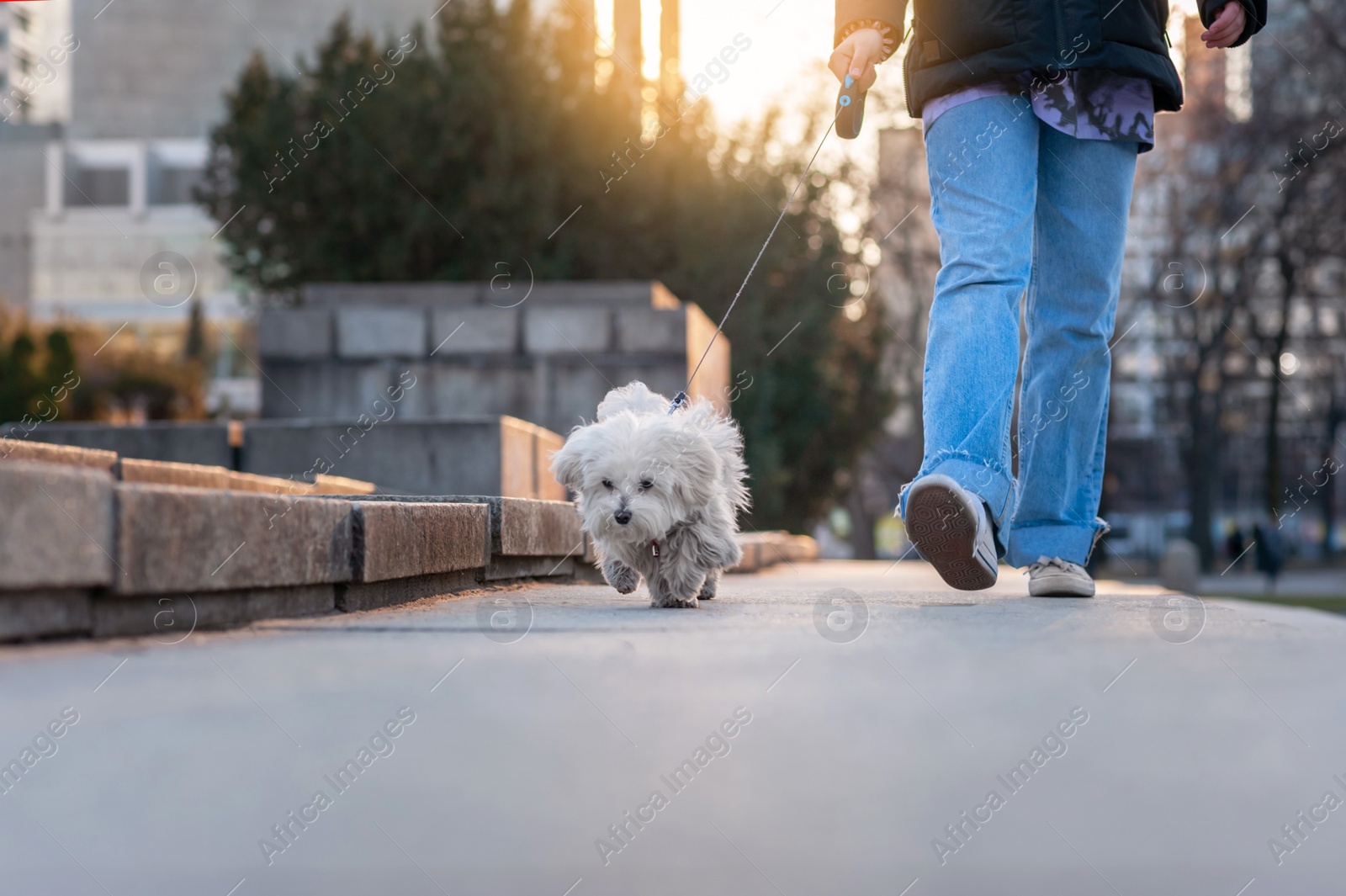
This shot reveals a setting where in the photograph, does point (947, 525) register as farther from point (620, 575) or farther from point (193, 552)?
point (193, 552)

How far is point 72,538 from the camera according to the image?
237 centimetres

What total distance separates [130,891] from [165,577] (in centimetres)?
114

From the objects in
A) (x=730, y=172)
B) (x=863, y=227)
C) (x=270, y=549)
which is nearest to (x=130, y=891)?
(x=270, y=549)

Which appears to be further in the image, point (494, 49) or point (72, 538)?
point (494, 49)

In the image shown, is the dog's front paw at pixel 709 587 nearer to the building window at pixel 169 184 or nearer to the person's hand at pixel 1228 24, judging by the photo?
the person's hand at pixel 1228 24

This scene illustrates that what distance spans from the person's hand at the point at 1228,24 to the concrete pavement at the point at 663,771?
8.22 ft

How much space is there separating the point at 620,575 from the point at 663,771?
10.7 feet

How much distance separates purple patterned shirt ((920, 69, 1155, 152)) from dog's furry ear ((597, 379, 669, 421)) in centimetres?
179

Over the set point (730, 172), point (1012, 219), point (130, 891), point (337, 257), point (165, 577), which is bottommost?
point (130, 891)

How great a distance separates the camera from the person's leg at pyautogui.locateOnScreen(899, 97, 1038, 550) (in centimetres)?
388

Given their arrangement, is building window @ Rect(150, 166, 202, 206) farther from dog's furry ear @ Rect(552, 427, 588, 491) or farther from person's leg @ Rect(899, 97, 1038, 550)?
person's leg @ Rect(899, 97, 1038, 550)

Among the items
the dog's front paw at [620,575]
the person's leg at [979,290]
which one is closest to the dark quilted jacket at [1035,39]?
the person's leg at [979,290]

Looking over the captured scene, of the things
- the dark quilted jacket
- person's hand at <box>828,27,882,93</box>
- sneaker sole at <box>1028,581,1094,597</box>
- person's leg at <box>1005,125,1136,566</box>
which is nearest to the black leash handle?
person's hand at <box>828,27,882,93</box>

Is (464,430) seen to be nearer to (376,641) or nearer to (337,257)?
(376,641)
